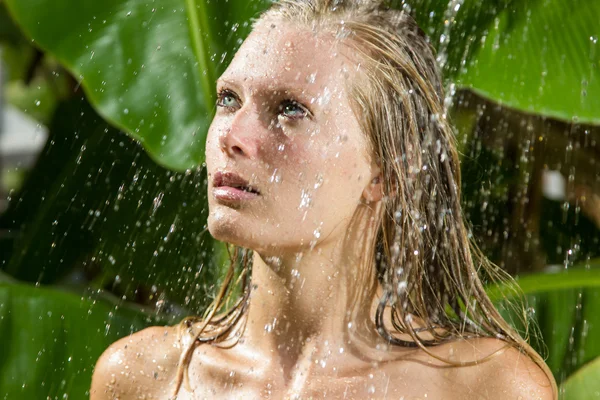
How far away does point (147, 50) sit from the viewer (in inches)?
77.0

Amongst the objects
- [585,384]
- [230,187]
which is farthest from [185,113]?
[585,384]

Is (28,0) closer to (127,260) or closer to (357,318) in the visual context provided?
(127,260)

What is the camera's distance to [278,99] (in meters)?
1.31

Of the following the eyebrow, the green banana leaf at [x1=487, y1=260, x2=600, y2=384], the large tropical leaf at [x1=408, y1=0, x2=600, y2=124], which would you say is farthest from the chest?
the large tropical leaf at [x1=408, y1=0, x2=600, y2=124]

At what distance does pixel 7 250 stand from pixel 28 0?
1.23 m

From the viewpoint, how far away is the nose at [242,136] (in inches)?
51.1

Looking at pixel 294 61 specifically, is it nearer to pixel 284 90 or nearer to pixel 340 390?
pixel 284 90

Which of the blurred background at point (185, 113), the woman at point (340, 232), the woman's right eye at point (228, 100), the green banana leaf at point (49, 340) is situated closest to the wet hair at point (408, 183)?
the woman at point (340, 232)

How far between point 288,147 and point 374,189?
0.17m

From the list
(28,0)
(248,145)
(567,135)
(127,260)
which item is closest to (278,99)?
(248,145)

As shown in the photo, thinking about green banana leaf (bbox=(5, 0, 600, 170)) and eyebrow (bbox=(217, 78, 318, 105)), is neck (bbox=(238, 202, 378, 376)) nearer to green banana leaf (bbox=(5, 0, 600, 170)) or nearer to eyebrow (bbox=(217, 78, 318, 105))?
eyebrow (bbox=(217, 78, 318, 105))

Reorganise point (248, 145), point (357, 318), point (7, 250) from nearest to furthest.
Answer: point (248, 145), point (357, 318), point (7, 250)

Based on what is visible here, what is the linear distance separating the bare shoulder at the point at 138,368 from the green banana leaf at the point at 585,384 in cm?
79

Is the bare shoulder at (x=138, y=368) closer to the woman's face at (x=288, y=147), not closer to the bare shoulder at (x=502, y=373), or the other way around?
the woman's face at (x=288, y=147)
